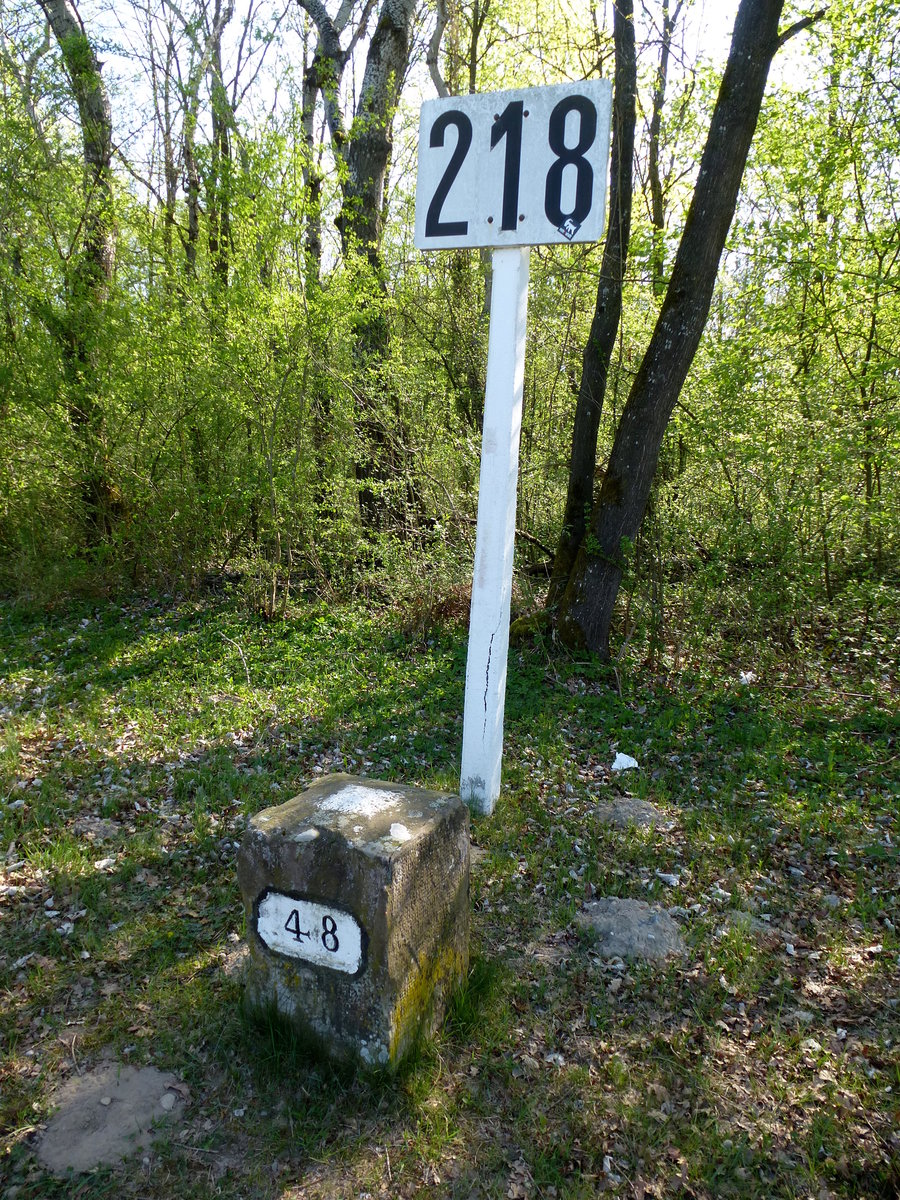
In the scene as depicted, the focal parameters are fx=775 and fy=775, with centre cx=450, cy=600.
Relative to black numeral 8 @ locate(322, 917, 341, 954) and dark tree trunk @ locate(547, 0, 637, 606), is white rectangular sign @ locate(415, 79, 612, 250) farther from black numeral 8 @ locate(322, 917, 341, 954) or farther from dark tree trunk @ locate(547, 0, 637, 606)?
dark tree trunk @ locate(547, 0, 637, 606)

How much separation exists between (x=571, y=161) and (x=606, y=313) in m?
3.62

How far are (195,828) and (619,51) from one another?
6690mm

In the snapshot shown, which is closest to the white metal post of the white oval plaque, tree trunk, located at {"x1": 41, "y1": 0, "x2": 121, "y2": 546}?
the white oval plaque

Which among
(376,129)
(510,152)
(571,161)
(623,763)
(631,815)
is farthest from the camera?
(376,129)

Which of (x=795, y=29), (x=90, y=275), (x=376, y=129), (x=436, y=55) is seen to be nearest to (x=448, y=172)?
(x=795, y=29)

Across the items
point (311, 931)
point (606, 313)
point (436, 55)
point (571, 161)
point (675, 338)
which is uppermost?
point (436, 55)

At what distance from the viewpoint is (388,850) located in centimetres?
242

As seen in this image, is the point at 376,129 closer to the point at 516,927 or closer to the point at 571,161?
the point at 571,161

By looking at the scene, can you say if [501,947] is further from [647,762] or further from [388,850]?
[647,762]

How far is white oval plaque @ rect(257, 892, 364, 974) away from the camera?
96.3 inches

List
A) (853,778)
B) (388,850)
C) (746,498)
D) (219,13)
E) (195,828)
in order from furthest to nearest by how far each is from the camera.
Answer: (219,13), (746,498), (853,778), (195,828), (388,850)

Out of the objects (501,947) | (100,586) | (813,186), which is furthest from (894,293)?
(100,586)

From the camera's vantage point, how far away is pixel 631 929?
345 centimetres

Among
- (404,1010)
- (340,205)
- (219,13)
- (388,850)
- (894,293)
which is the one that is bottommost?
(404,1010)
